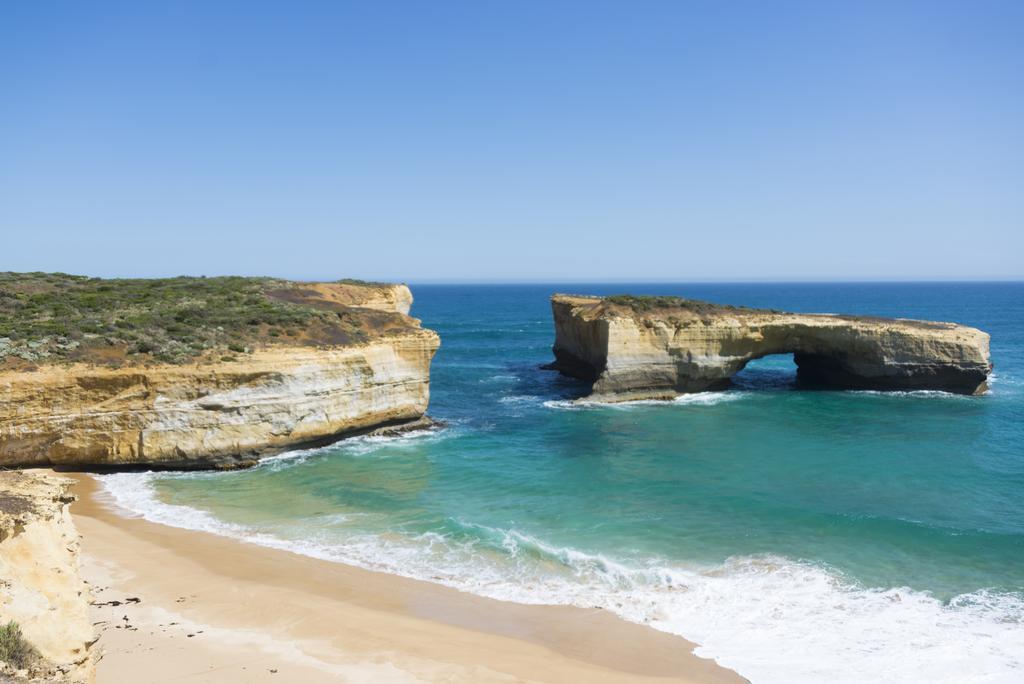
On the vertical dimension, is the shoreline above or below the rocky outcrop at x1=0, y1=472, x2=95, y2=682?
below

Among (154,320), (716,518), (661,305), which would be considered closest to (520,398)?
(661,305)

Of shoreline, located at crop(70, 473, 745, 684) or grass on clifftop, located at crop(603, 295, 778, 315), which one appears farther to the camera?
grass on clifftop, located at crop(603, 295, 778, 315)

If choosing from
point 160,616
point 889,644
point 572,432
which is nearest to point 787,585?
point 889,644

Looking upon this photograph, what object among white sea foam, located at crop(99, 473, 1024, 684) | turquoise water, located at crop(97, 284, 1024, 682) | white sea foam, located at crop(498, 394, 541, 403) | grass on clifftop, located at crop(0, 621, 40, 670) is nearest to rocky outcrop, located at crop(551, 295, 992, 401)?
white sea foam, located at crop(498, 394, 541, 403)

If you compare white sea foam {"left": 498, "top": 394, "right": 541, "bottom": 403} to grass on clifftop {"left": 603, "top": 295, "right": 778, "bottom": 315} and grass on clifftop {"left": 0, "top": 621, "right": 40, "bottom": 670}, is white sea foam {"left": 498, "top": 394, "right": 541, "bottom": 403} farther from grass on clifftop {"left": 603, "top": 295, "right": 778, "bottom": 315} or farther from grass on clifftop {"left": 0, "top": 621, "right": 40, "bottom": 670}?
grass on clifftop {"left": 0, "top": 621, "right": 40, "bottom": 670}

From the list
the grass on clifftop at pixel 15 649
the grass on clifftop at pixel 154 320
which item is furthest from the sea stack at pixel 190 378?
the grass on clifftop at pixel 15 649
